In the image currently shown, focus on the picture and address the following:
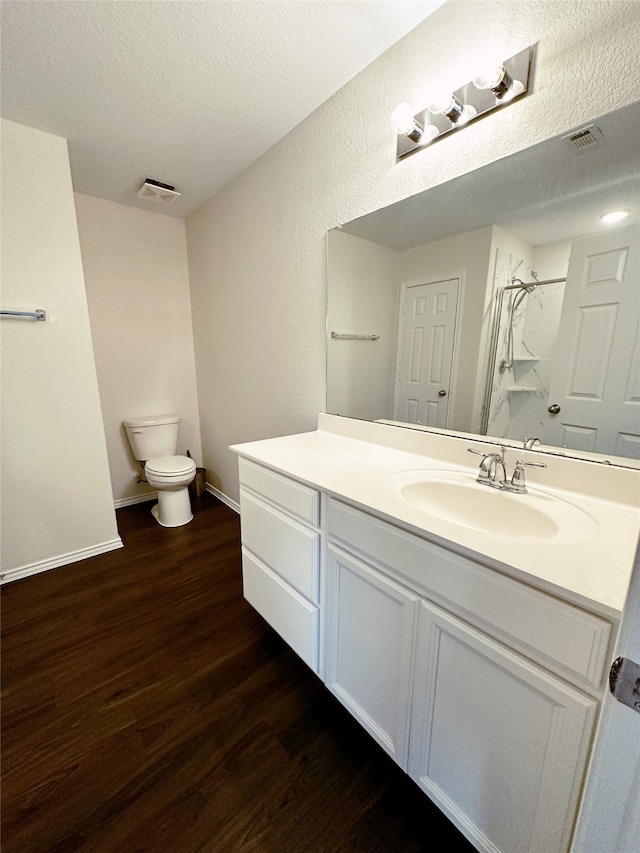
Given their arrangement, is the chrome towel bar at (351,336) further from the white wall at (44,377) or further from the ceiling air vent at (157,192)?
the ceiling air vent at (157,192)

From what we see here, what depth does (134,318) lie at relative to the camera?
8.91 feet

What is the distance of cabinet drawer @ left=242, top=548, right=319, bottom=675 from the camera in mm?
1192

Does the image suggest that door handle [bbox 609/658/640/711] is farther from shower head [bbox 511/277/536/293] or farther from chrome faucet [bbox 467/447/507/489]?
shower head [bbox 511/277/536/293]

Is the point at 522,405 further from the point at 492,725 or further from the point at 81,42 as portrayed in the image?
the point at 81,42

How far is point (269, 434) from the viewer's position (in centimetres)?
221

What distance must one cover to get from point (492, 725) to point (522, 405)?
87 cm

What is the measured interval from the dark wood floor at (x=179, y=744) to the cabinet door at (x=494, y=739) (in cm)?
24

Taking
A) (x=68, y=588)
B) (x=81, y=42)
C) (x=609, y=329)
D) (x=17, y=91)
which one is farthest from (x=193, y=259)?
(x=609, y=329)

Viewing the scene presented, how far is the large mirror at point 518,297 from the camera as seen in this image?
2.97ft

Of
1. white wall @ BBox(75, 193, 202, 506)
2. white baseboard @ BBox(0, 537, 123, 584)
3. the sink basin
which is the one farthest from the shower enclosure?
white wall @ BBox(75, 193, 202, 506)

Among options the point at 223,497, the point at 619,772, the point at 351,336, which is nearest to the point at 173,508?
the point at 223,497

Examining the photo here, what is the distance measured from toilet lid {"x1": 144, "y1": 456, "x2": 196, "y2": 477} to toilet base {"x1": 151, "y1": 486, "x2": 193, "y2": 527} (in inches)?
8.0

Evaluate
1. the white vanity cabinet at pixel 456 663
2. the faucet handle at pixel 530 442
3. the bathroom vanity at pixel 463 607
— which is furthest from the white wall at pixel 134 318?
the faucet handle at pixel 530 442

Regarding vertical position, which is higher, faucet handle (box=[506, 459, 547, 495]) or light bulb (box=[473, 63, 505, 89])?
light bulb (box=[473, 63, 505, 89])
